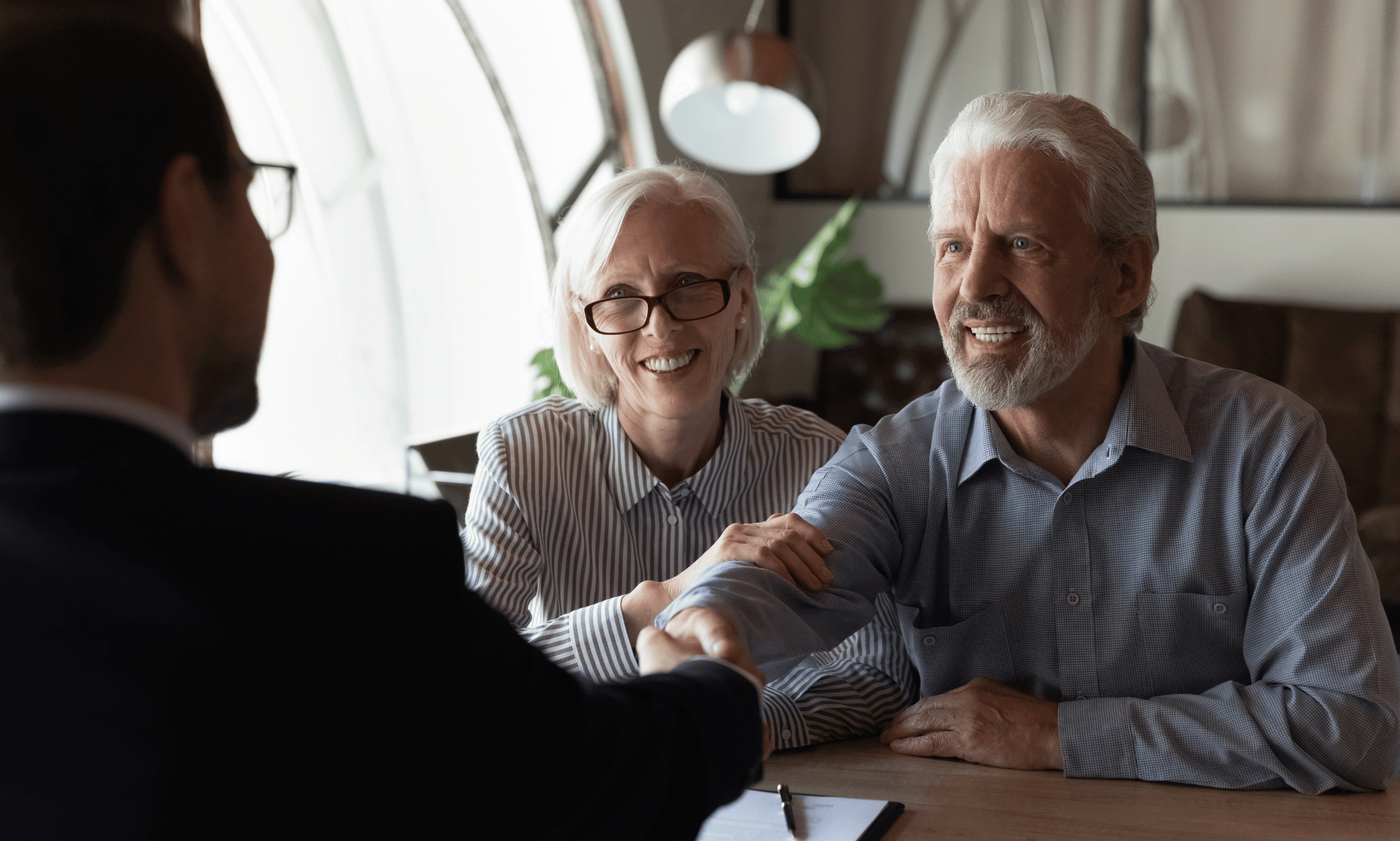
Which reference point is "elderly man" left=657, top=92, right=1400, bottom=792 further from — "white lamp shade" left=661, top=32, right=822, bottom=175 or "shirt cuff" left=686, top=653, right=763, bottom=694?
"white lamp shade" left=661, top=32, right=822, bottom=175

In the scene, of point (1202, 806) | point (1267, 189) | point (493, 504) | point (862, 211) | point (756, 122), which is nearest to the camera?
point (1202, 806)

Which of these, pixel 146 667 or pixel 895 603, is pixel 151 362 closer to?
pixel 146 667

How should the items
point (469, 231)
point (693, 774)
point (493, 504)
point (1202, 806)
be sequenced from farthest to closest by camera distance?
point (469, 231)
point (493, 504)
point (1202, 806)
point (693, 774)

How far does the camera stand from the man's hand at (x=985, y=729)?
127 centimetres

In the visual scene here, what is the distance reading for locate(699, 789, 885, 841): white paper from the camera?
1.08 metres

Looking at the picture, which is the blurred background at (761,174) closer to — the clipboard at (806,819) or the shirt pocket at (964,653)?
the shirt pocket at (964,653)

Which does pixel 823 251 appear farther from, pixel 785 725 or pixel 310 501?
pixel 310 501

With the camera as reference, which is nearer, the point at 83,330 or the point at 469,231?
the point at 83,330

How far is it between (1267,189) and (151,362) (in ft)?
15.4

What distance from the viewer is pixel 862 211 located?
16.5 feet

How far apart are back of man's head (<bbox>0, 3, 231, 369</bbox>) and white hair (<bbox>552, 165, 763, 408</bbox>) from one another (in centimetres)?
119

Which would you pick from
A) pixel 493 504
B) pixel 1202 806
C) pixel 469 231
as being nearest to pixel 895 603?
pixel 1202 806

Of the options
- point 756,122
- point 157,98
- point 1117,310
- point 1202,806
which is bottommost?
point 1202,806

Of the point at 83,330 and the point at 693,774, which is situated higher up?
the point at 83,330
